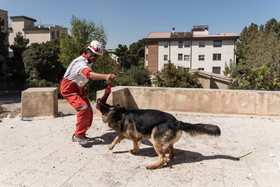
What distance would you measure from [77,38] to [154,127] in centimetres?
2021

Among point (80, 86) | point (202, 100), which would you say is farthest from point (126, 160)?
point (202, 100)

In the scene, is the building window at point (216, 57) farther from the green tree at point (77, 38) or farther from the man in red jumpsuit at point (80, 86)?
the man in red jumpsuit at point (80, 86)

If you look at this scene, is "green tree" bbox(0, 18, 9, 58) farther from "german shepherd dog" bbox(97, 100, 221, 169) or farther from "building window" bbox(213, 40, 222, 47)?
"building window" bbox(213, 40, 222, 47)

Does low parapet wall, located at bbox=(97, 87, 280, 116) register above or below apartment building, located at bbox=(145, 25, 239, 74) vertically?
below

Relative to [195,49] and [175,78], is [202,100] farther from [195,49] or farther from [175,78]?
[195,49]

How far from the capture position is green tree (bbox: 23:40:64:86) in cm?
2752

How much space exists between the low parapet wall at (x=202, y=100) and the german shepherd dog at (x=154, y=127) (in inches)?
96.0

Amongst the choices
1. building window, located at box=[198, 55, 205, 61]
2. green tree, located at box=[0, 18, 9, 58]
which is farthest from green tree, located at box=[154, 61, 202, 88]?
building window, located at box=[198, 55, 205, 61]

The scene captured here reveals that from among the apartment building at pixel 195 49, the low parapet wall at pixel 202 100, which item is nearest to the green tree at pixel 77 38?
the low parapet wall at pixel 202 100

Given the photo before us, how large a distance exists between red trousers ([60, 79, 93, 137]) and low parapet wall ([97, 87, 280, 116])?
173cm

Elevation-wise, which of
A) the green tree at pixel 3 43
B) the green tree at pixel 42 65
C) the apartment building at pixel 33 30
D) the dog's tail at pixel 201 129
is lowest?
the dog's tail at pixel 201 129

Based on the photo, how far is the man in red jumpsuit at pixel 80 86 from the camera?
14.9ft

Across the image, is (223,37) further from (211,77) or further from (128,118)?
(128,118)

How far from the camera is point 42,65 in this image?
1083 inches
